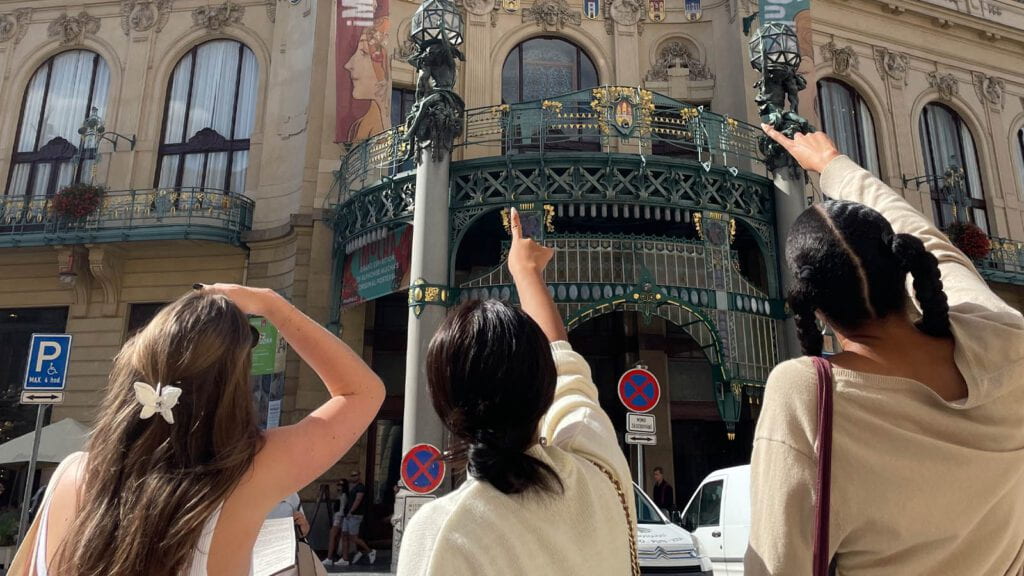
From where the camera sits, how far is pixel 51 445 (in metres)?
13.6

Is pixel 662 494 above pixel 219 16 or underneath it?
underneath

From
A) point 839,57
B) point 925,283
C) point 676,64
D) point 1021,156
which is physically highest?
point 839,57

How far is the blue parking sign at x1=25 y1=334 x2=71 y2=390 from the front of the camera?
8.42m

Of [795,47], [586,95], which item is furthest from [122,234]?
[795,47]

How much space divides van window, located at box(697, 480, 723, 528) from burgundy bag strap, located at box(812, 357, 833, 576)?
8511 mm

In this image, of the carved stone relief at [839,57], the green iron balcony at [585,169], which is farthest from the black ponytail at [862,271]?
the carved stone relief at [839,57]

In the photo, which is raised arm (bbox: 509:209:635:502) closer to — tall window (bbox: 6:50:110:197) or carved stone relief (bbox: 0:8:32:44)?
tall window (bbox: 6:50:110:197)

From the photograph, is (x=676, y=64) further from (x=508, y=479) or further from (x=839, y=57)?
(x=508, y=479)

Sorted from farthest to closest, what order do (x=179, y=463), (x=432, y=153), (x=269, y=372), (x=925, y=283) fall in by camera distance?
1. (x=269, y=372)
2. (x=432, y=153)
3. (x=179, y=463)
4. (x=925, y=283)

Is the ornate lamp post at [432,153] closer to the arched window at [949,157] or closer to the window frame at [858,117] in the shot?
the window frame at [858,117]

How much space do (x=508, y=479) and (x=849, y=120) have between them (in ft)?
69.6

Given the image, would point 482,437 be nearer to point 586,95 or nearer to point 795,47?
point 586,95

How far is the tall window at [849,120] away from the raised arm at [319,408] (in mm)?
19812

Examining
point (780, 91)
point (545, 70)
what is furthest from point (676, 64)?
point (780, 91)
